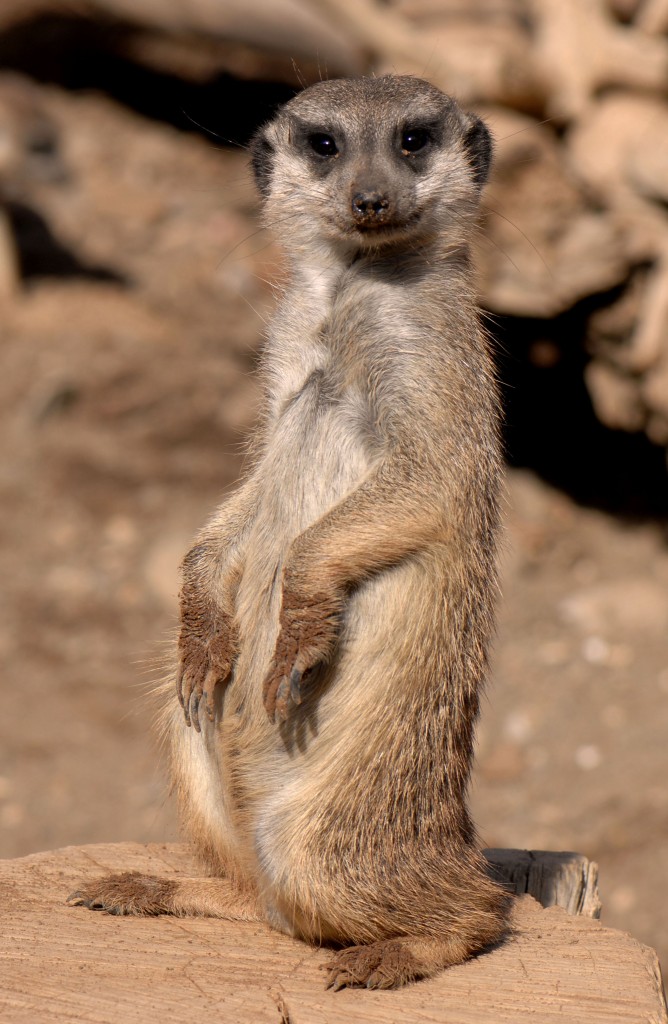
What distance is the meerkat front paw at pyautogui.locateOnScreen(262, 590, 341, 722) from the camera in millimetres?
2781

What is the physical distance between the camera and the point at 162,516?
23.7 ft

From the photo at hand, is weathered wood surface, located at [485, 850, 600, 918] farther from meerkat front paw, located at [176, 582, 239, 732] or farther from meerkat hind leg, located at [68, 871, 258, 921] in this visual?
meerkat front paw, located at [176, 582, 239, 732]

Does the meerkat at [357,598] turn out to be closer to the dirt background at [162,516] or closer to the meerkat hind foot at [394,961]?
the meerkat hind foot at [394,961]

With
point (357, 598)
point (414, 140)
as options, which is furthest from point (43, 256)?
point (357, 598)

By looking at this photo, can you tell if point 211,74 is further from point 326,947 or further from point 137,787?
point 326,947

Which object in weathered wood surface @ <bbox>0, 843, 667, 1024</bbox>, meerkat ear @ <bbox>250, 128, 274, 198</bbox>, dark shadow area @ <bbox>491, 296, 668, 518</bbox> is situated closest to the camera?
weathered wood surface @ <bbox>0, 843, 667, 1024</bbox>

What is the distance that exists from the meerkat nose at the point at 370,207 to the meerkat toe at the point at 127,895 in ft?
5.60

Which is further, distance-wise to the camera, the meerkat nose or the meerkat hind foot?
the meerkat nose

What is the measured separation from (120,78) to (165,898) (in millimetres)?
7770

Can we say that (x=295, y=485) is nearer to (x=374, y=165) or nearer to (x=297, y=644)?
(x=297, y=644)

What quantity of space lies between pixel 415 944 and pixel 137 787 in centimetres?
354

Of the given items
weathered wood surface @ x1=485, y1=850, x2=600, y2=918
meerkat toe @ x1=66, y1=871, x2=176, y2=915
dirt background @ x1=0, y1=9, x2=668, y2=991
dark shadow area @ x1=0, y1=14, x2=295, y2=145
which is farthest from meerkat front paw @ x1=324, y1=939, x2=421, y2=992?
dark shadow area @ x1=0, y1=14, x2=295, y2=145

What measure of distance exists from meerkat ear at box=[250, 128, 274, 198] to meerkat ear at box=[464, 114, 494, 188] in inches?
22.5

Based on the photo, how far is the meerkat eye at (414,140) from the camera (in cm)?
337
